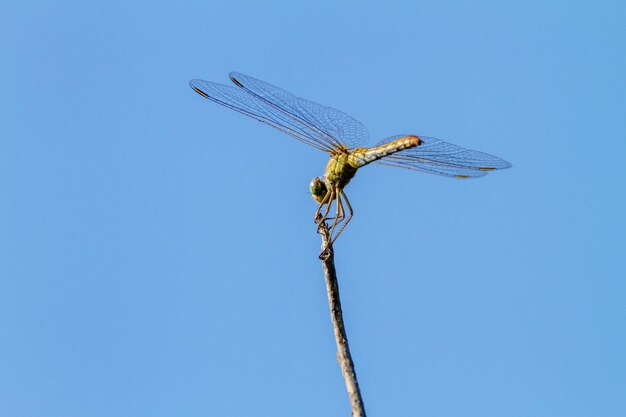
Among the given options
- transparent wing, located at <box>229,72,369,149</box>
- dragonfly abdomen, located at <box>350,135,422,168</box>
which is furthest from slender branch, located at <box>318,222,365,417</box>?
transparent wing, located at <box>229,72,369,149</box>

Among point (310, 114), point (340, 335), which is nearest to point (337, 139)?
point (310, 114)

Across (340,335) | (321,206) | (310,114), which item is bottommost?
(340,335)

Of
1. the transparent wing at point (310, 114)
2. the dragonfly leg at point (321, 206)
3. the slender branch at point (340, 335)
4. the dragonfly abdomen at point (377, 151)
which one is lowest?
the slender branch at point (340, 335)

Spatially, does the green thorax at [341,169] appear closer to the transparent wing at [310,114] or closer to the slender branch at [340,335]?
the transparent wing at [310,114]

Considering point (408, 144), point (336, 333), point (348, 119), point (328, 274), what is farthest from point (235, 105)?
point (336, 333)

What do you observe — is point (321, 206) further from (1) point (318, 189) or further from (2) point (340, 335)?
(2) point (340, 335)

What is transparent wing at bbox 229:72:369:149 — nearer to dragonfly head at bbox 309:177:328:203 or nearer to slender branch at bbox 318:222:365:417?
dragonfly head at bbox 309:177:328:203

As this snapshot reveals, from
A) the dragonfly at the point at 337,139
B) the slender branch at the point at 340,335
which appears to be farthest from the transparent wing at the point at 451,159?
the slender branch at the point at 340,335
